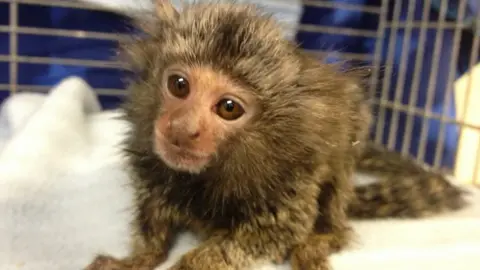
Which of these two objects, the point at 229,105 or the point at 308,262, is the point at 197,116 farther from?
the point at 308,262

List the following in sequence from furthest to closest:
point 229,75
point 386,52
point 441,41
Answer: point 386,52 → point 441,41 → point 229,75

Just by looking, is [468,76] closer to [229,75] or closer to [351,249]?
[351,249]

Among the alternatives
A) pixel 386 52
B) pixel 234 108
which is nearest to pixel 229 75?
pixel 234 108

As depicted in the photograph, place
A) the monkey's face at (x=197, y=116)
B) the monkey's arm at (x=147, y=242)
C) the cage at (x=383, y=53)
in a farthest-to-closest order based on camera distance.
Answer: the cage at (x=383, y=53)
the monkey's arm at (x=147, y=242)
the monkey's face at (x=197, y=116)

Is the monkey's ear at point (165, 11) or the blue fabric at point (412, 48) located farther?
the blue fabric at point (412, 48)

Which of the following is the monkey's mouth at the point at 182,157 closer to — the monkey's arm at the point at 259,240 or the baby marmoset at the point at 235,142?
the baby marmoset at the point at 235,142

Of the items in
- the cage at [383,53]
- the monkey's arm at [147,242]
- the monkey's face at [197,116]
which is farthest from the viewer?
the cage at [383,53]

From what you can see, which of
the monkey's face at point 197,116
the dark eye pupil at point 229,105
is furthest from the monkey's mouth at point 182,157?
the dark eye pupil at point 229,105

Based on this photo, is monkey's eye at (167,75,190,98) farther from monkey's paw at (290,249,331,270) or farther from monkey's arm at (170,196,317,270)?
monkey's paw at (290,249,331,270)

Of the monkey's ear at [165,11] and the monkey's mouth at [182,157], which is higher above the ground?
the monkey's ear at [165,11]
